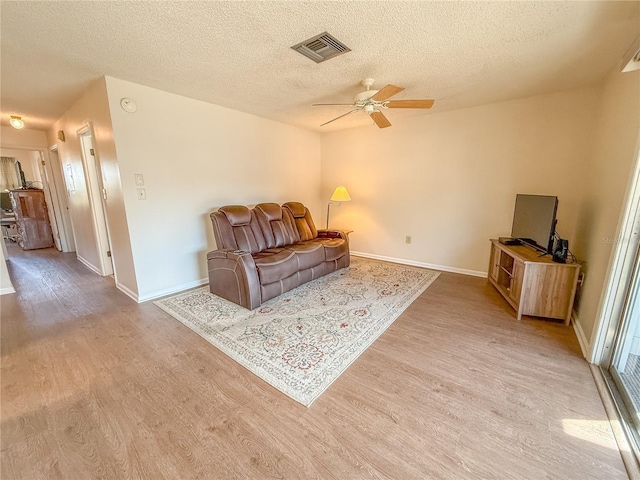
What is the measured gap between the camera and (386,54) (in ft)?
6.83

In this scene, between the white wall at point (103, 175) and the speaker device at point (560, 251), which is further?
the white wall at point (103, 175)

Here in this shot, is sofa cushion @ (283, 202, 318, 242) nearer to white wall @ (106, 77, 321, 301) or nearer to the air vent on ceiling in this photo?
white wall @ (106, 77, 321, 301)

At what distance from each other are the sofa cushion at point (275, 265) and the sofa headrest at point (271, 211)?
681 mm

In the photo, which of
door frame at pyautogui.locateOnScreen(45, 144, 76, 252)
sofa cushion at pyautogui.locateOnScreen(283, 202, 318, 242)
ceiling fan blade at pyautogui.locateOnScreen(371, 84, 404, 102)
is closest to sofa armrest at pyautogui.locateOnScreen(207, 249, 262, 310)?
sofa cushion at pyautogui.locateOnScreen(283, 202, 318, 242)

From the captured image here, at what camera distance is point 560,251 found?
7.61 feet

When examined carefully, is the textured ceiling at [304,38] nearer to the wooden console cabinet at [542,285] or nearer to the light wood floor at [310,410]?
the wooden console cabinet at [542,285]

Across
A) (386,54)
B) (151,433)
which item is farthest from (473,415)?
(386,54)

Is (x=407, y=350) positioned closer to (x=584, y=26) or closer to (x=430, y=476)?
(x=430, y=476)

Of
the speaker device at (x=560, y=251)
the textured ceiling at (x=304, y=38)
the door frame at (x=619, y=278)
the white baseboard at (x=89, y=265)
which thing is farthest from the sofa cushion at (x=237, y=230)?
the door frame at (x=619, y=278)

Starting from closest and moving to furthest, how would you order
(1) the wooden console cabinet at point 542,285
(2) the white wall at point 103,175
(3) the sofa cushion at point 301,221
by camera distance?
(1) the wooden console cabinet at point 542,285 → (2) the white wall at point 103,175 → (3) the sofa cushion at point 301,221

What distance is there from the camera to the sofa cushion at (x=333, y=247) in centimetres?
351

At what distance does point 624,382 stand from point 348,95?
327 cm

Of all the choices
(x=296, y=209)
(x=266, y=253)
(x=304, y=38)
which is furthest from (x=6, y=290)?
(x=304, y=38)

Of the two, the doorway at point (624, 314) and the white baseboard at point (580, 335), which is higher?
the doorway at point (624, 314)
